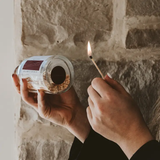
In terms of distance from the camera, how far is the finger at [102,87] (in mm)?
585

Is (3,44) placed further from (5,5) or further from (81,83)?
(81,83)

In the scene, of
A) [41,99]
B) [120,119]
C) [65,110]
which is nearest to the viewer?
[120,119]

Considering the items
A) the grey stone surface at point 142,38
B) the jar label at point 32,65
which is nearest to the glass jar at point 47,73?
the jar label at point 32,65

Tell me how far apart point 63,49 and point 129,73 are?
23cm

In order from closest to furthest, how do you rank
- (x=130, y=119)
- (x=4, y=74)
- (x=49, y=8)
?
(x=130, y=119), (x=49, y=8), (x=4, y=74)

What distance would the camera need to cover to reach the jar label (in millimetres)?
629

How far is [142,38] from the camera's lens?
722mm

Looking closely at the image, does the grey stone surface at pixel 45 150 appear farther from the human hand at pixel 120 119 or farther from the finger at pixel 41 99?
the human hand at pixel 120 119

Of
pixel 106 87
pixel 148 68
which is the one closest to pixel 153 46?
pixel 148 68

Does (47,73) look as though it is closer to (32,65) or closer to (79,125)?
(32,65)

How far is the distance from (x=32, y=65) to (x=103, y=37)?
259 mm

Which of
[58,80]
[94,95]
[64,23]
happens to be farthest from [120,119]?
[64,23]

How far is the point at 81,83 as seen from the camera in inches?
30.6

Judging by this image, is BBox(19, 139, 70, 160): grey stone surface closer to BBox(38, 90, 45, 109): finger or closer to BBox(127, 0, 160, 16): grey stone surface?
BBox(38, 90, 45, 109): finger
